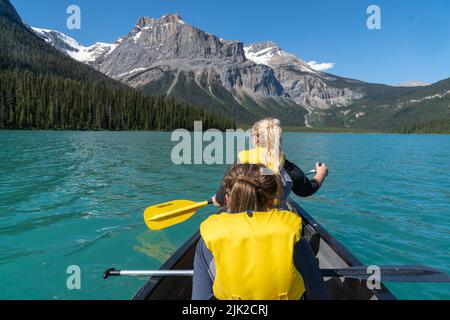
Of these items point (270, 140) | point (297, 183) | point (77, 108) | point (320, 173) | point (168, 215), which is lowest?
point (168, 215)

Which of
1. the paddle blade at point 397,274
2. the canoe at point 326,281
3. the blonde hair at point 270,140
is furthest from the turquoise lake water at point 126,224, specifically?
the blonde hair at point 270,140

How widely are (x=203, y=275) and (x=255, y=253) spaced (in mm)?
700

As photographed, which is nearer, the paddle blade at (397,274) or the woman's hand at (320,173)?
the paddle blade at (397,274)

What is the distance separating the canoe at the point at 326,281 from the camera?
4.36 meters

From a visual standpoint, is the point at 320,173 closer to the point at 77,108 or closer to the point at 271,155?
the point at 271,155

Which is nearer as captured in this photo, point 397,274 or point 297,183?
point 397,274

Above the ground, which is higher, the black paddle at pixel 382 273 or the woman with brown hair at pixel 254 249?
the woman with brown hair at pixel 254 249

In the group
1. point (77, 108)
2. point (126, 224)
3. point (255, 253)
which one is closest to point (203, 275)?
point (255, 253)

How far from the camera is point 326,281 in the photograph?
19.1ft

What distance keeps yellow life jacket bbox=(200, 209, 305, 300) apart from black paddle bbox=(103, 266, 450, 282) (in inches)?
60.4

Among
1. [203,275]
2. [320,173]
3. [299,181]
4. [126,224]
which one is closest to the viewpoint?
[203,275]

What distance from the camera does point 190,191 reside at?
1758 cm

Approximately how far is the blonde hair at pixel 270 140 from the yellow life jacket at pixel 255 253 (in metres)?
2.42

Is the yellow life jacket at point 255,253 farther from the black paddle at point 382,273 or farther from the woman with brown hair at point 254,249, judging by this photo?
the black paddle at point 382,273
